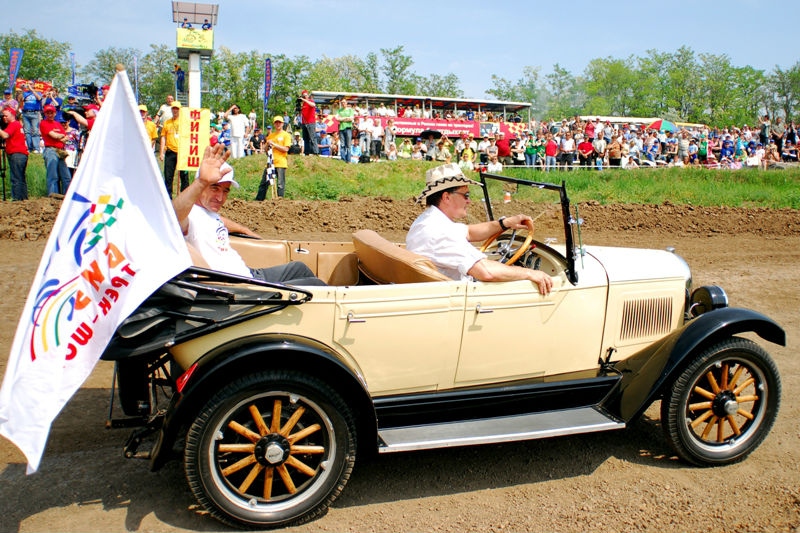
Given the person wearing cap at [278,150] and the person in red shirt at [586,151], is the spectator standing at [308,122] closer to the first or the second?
the person wearing cap at [278,150]

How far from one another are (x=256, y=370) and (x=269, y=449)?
15.8 inches

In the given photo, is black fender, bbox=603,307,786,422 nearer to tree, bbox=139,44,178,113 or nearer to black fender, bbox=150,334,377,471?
black fender, bbox=150,334,377,471

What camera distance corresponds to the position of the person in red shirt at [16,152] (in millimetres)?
12578

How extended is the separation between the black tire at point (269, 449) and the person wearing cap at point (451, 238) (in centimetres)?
123

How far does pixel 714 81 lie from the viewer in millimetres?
67000

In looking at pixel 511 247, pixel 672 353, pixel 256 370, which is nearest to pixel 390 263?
pixel 511 247

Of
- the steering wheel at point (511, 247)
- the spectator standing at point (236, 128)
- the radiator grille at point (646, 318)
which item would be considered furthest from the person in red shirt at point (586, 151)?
the radiator grille at point (646, 318)

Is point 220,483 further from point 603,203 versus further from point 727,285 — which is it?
point 603,203

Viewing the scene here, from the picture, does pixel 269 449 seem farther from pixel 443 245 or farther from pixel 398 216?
pixel 398 216

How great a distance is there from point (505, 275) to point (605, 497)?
1377 mm

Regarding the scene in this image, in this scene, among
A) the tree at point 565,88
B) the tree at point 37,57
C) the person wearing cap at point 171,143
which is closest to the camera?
the person wearing cap at point 171,143

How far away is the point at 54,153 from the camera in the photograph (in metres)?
13.0

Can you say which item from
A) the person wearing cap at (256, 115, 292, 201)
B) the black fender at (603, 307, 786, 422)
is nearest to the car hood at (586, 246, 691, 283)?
the black fender at (603, 307, 786, 422)

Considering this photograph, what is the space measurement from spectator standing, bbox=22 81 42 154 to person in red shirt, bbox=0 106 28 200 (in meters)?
4.54
